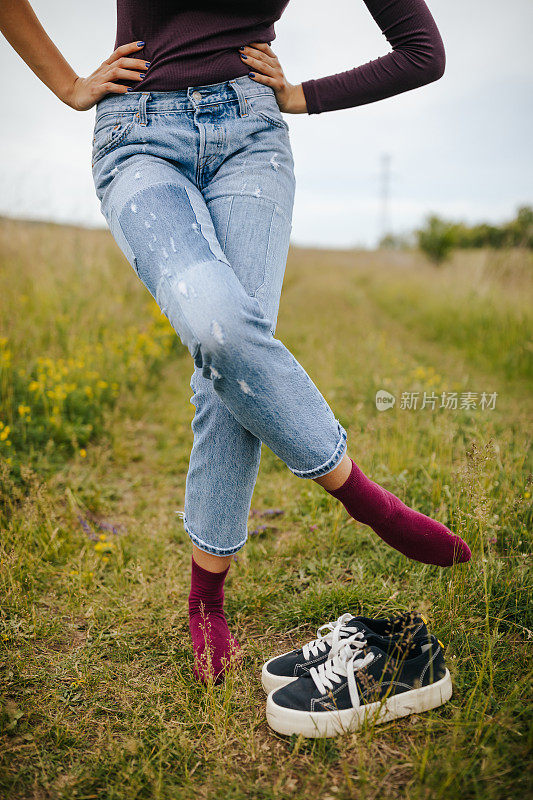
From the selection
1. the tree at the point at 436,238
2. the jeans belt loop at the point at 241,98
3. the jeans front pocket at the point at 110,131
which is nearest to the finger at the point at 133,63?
the jeans front pocket at the point at 110,131

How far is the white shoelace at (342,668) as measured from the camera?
123 centimetres

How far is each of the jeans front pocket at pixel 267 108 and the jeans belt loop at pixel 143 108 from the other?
266 mm

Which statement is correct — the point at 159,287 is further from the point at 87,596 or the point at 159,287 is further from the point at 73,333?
the point at 73,333

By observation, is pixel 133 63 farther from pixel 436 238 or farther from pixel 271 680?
pixel 436 238

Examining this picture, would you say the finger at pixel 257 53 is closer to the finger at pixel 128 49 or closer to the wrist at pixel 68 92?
the finger at pixel 128 49

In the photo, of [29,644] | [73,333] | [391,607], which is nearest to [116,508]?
[29,644]

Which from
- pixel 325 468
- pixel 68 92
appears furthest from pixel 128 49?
pixel 325 468

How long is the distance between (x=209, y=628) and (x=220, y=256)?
3.28ft

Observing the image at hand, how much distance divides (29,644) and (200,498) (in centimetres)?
74

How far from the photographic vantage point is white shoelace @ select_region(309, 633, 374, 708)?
1231 millimetres

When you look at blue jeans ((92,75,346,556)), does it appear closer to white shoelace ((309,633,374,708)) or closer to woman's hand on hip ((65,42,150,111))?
woman's hand on hip ((65,42,150,111))

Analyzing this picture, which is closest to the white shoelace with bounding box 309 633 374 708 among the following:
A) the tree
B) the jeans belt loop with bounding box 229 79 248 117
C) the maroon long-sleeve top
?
the jeans belt loop with bounding box 229 79 248 117

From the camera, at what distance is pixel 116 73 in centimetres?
136

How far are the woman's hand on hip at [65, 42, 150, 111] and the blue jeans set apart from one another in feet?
0.09
